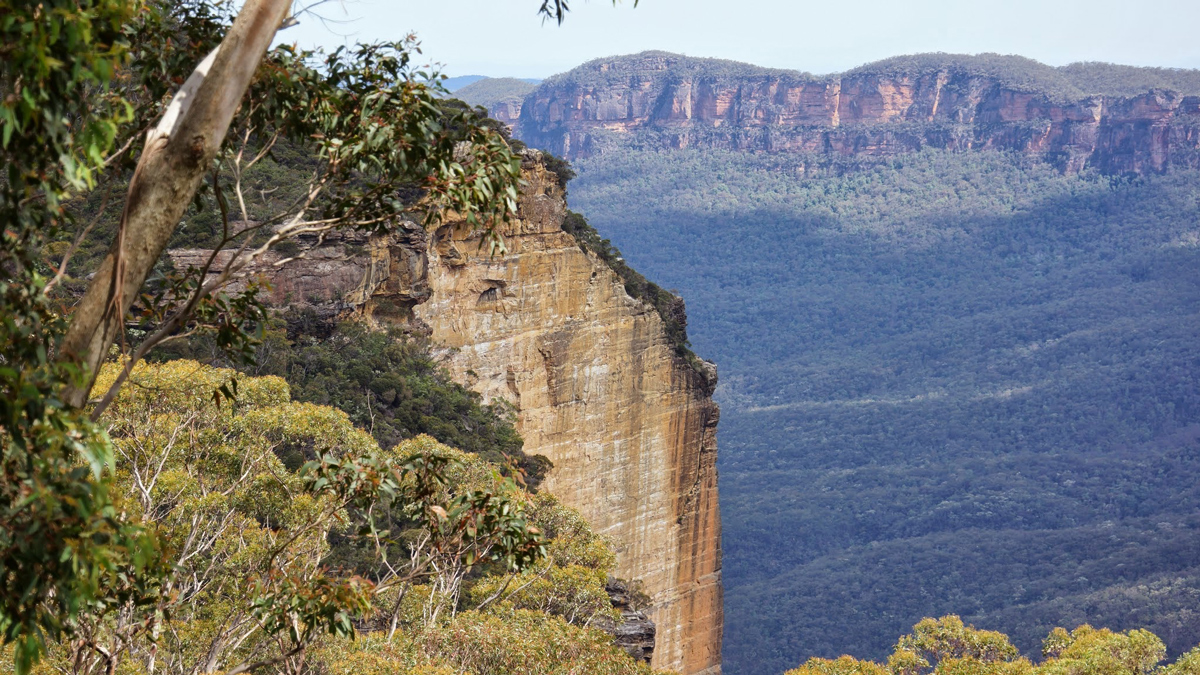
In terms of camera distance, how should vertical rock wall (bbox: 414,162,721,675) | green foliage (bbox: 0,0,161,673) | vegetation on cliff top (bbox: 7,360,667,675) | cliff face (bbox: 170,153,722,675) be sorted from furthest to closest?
vertical rock wall (bbox: 414,162,721,675) < cliff face (bbox: 170,153,722,675) < vegetation on cliff top (bbox: 7,360,667,675) < green foliage (bbox: 0,0,161,673)

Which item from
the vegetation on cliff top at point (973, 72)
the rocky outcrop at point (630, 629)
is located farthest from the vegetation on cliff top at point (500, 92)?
the rocky outcrop at point (630, 629)

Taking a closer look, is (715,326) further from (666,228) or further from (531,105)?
(531,105)

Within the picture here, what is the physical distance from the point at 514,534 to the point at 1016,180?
15090 cm

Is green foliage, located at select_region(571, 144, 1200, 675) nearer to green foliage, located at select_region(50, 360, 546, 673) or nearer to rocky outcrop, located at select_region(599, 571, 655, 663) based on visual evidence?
rocky outcrop, located at select_region(599, 571, 655, 663)

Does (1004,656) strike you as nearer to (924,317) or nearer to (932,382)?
(932,382)

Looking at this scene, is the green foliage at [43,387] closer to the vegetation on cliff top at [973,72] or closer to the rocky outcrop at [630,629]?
the rocky outcrop at [630,629]

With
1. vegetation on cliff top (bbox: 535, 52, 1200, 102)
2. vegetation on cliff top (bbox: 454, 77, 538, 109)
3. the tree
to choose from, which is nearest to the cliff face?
the tree

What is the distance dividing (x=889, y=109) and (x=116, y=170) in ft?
512

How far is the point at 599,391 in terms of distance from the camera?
1485 inches

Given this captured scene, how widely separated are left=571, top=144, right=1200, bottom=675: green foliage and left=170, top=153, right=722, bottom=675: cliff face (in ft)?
68.6

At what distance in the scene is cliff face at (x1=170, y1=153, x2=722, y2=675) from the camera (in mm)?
32531

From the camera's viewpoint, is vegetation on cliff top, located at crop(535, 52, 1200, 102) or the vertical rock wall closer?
the vertical rock wall

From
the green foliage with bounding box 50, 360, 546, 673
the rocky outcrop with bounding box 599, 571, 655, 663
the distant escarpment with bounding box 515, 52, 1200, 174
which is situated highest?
the distant escarpment with bounding box 515, 52, 1200, 174

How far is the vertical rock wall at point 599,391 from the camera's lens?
3459cm
